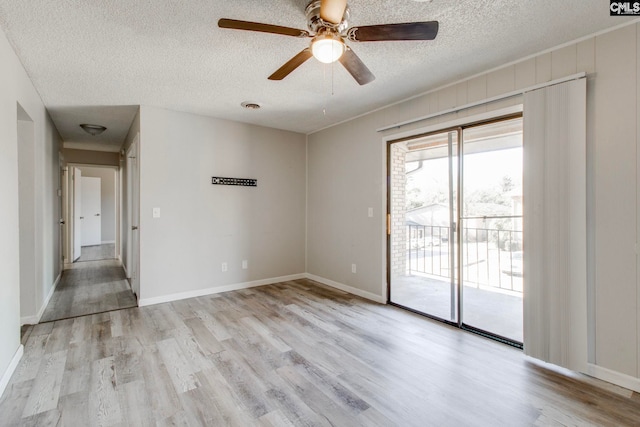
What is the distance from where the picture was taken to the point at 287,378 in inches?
86.5

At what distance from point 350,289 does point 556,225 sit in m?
2.65

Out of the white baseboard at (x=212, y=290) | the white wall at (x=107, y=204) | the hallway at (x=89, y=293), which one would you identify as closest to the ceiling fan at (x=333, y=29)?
the white baseboard at (x=212, y=290)

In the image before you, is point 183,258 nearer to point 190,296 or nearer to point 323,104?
point 190,296

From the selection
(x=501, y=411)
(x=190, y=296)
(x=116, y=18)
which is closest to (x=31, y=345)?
(x=190, y=296)

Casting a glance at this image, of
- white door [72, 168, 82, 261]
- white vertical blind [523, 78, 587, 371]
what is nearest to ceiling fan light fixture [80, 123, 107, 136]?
white door [72, 168, 82, 261]

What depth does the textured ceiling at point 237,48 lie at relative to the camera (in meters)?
1.92

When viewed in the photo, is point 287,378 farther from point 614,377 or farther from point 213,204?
point 213,204

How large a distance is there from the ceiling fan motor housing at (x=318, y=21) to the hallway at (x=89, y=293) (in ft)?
12.2

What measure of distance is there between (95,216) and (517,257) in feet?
32.7

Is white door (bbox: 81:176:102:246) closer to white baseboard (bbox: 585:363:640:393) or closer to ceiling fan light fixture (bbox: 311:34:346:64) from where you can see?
ceiling fan light fixture (bbox: 311:34:346:64)

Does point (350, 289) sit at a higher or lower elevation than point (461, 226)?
lower

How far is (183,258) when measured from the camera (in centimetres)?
404

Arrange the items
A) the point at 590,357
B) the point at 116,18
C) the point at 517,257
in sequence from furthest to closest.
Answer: the point at 517,257 → the point at 590,357 → the point at 116,18

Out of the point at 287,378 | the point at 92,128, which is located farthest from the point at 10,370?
the point at 92,128
